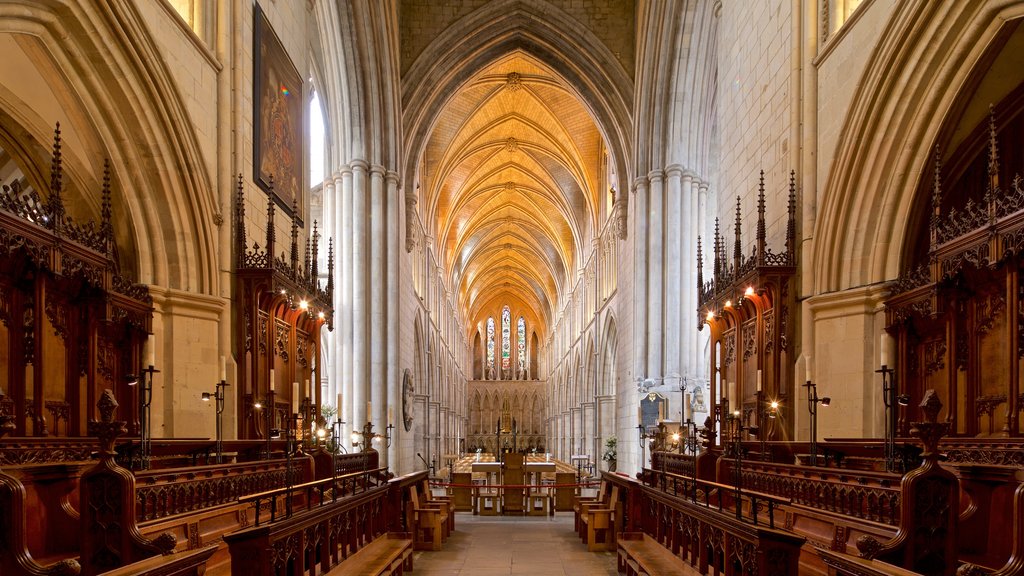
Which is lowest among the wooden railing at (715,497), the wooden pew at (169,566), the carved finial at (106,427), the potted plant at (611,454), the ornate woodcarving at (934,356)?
the potted plant at (611,454)

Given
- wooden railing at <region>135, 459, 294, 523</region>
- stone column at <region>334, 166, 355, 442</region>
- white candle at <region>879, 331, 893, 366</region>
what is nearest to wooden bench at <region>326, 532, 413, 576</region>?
wooden railing at <region>135, 459, 294, 523</region>

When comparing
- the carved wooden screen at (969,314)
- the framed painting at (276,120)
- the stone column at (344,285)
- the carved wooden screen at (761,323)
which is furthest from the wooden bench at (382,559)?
the stone column at (344,285)

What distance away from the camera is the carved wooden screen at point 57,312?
6223 millimetres

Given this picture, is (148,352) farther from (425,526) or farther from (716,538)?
(716,538)

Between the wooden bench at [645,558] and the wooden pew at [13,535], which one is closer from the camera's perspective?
the wooden pew at [13,535]

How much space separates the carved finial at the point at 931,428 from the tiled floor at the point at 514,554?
4.76m

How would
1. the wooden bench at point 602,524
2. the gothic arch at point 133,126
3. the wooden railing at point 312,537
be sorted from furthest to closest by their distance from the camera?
the wooden bench at point 602,524 → the gothic arch at point 133,126 → the wooden railing at point 312,537

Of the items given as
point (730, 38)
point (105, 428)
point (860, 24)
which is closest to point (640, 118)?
point (730, 38)

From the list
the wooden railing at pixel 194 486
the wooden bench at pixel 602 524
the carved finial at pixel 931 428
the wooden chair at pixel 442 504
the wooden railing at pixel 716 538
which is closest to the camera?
the carved finial at pixel 931 428

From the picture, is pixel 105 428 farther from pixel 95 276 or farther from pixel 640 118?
pixel 640 118

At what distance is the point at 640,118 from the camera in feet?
62.0

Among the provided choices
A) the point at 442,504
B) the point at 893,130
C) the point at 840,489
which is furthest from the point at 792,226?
the point at 442,504

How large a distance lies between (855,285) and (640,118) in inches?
448

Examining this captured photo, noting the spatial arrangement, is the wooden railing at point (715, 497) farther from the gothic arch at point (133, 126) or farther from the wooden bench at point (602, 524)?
the gothic arch at point (133, 126)
